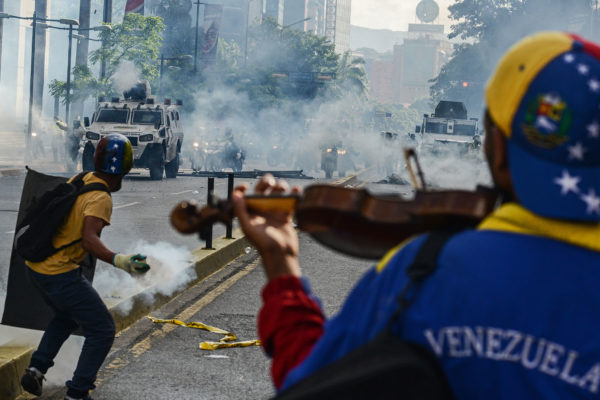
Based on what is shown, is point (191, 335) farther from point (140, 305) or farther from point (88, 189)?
point (88, 189)

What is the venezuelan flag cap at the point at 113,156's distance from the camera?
4.88 meters

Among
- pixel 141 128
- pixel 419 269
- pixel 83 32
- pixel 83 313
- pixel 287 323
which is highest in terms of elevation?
pixel 83 32

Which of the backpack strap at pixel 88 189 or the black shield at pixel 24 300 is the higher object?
the backpack strap at pixel 88 189

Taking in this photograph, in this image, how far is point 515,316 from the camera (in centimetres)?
133

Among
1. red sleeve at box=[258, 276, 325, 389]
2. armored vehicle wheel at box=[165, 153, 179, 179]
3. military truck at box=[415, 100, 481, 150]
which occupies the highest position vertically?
military truck at box=[415, 100, 481, 150]

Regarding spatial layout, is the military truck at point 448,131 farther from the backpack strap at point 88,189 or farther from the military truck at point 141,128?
the backpack strap at point 88,189

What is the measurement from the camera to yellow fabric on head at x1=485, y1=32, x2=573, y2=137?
1.37 m

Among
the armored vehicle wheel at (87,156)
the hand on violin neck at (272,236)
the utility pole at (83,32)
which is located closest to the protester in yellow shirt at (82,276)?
the hand on violin neck at (272,236)

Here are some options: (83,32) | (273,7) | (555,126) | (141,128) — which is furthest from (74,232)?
(273,7)

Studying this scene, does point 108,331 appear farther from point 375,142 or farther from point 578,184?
point 375,142

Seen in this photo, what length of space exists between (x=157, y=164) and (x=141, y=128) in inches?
47.7

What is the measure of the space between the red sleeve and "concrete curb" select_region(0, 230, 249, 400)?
3.73 metres

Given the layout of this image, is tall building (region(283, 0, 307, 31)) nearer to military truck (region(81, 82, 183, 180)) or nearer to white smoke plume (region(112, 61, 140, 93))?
white smoke plume (region(112, 61, 140, 93))

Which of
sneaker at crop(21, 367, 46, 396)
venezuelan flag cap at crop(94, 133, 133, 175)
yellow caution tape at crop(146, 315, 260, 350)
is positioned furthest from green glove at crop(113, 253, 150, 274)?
yellow caution tape at crop(146, 315, 260, 350)
